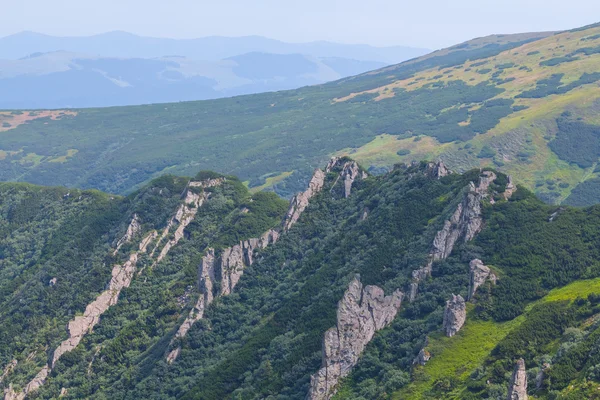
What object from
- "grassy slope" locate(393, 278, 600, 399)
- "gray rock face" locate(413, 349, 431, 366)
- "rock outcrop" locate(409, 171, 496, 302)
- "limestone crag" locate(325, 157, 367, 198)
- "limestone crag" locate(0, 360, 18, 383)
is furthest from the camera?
"limestone crag" locate(325, 157, 367, 198)

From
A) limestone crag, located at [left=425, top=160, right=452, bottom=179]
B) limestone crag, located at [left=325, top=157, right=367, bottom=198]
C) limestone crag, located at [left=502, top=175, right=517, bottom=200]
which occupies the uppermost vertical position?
limestone crag, located at [left=425, top=160, right=452, bottom=179]

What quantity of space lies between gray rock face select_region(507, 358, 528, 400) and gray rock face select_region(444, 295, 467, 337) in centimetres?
1479

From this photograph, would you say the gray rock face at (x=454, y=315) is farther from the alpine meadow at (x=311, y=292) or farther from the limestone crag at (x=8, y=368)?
the limestone crag at (x=8, y=368)

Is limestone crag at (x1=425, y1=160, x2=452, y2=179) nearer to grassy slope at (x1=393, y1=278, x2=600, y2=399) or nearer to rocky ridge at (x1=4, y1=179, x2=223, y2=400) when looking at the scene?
grassy slope at (x1=393, y1=278, x2=600, y2=399)

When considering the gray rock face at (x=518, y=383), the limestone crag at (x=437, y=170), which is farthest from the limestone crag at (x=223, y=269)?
the gray rock face at (x=518, y=383)

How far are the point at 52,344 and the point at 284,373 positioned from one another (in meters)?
38.4

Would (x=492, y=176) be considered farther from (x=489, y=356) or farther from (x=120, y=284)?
(x=120, y=284)

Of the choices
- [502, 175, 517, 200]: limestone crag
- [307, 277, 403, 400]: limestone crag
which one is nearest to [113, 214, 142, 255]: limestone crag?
[307, 277, 403, 400]: limestone crag

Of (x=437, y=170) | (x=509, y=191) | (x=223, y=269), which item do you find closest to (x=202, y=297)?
(x=223, y=269)

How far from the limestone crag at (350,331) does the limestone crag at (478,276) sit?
6.54 meters

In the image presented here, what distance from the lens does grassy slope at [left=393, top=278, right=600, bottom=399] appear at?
5695 cm

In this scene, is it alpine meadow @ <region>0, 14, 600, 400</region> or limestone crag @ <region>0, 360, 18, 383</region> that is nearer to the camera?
alpine meadow @ <region>0, 14, 600, 400</region>

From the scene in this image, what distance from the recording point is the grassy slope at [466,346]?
187 ft

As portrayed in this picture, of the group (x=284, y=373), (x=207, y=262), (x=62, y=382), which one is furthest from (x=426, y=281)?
(x=62, y=382)
